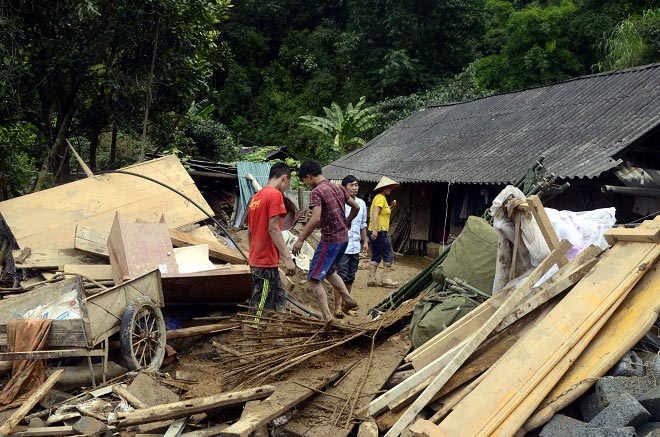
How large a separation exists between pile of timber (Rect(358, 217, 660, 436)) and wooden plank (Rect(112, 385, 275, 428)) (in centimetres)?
85

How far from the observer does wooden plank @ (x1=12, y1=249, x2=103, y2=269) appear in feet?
21.3

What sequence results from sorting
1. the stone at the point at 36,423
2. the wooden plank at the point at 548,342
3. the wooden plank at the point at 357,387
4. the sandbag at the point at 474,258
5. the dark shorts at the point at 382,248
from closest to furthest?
the wooden plank at the point at 548,342
the wooden plank at the point at 357,387
the stone at the point at 36,423
the sandbag at the point at 474,258
the dark shorts at the point at 382,248

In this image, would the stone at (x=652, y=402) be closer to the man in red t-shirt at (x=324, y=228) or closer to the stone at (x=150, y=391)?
the stone at (x=150, y=391)

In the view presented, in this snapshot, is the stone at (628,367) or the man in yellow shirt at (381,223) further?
→ the man in yellow shirt at (381,223)

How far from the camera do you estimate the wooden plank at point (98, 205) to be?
23.0ft

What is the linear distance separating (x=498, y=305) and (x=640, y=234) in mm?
1099

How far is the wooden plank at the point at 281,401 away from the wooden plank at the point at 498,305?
28.1 inches

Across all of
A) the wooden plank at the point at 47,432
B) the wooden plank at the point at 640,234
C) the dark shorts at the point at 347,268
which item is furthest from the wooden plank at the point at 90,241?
the wooden plank at the point at 640,234

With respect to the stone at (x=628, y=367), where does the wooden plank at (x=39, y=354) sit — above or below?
below

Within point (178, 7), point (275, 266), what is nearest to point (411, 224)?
point (178, 7)

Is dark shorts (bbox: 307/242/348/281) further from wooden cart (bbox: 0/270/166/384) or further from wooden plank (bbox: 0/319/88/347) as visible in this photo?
wooden plank (bbox: 0/319/88/347)

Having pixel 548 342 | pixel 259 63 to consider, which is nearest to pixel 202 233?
pixel 548 342

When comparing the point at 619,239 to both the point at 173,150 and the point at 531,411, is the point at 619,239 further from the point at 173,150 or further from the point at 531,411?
the point at 173,150

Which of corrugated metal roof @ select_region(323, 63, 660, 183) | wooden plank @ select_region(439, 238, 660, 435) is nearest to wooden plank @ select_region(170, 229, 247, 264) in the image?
wooden plank @ select_region(439, 238, 660, 435)
